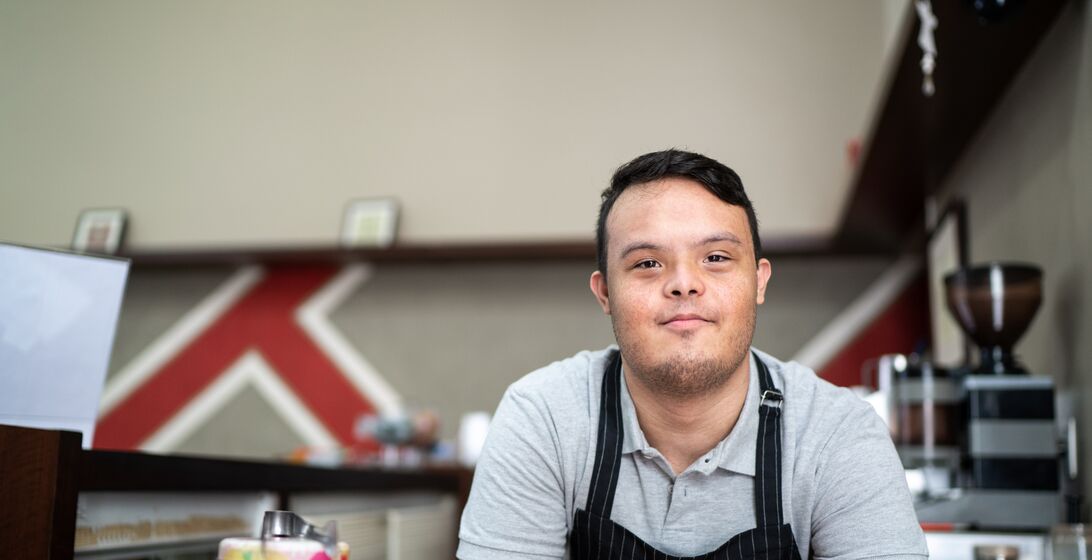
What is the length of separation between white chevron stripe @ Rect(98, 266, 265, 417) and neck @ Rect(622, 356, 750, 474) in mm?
3226

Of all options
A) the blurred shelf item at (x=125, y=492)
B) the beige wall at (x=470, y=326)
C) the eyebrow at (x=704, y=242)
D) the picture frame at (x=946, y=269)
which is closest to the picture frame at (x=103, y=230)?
the beige wall at (x=470, y=326)

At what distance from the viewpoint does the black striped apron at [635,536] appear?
4.09 ft

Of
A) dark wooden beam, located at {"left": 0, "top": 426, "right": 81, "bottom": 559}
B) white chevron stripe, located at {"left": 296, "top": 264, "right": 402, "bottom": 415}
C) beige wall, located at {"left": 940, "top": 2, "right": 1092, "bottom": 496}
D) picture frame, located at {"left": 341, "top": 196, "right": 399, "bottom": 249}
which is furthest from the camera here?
white chevron stripe, located at {"left": 296, "top": 264, "right": 402, "bottom": 415}

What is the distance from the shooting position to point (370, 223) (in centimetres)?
396

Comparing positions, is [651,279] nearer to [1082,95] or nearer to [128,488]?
[128,488]

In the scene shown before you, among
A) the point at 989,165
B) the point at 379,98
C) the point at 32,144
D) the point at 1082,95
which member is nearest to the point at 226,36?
the point at 379,98

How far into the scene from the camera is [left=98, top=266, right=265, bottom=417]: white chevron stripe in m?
4.26

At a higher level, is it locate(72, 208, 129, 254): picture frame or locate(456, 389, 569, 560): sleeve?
locate(72, 208, 129, 254): picture frame

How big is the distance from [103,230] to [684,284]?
141 inches

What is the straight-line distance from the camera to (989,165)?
8.50ft

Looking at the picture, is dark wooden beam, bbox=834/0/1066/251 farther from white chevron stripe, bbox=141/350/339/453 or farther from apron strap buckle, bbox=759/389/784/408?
white chevron stripe, bbox=141/350/339/453

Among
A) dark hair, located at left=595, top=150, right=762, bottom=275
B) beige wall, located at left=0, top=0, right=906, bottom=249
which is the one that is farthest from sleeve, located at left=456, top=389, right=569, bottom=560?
beige wall, located at left=0, top=0, right=906, bottom=249

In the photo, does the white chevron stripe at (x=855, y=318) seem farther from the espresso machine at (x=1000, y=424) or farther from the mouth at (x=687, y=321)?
the mouth at (x=687, y=321)

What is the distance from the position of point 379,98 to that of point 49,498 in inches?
126
